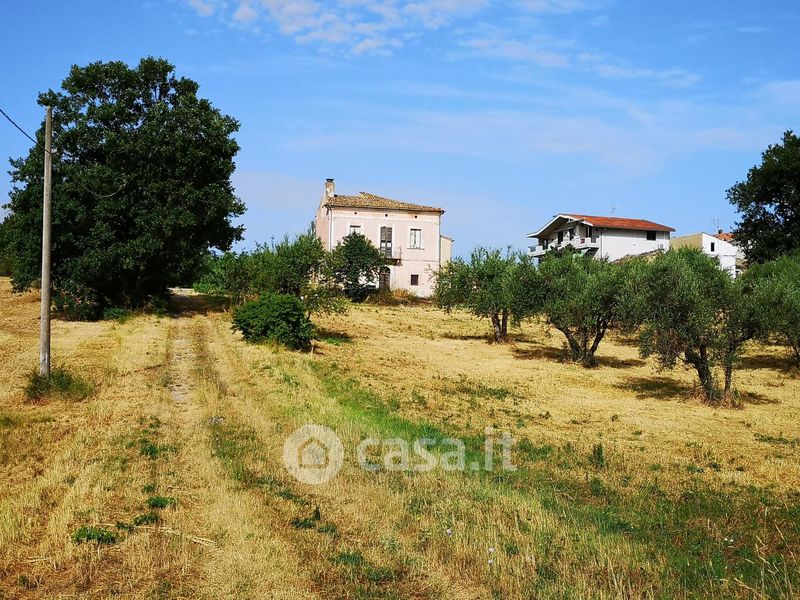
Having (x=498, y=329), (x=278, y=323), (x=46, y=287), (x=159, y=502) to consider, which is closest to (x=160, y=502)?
(x=159, y=502)

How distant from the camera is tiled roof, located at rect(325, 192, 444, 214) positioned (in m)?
59.7

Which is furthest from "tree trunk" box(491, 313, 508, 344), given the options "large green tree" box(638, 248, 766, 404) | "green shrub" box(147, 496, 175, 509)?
"green shrub" box(147, 496, 175, 509)

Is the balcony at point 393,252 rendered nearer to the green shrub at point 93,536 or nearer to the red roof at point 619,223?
the red roof at point 619,223

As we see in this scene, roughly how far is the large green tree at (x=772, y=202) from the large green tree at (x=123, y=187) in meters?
36.6

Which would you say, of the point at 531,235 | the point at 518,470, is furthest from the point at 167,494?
the point at 531,235

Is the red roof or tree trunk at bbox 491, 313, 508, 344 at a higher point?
the red roof

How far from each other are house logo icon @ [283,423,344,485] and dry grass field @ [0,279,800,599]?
258 mm

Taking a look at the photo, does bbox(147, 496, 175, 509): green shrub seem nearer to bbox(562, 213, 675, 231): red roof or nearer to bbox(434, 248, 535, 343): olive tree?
bbox(434, 248, 535, 343): olive tree

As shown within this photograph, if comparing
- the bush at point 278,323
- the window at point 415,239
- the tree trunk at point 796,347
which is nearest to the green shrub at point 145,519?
the bush at point 278,323

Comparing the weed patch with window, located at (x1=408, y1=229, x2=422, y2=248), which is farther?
window, located at (x1=408, y1=229, x2=422, y2=248)

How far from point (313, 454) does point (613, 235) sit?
6541 centimetres

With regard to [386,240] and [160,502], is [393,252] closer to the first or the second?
[386,240]

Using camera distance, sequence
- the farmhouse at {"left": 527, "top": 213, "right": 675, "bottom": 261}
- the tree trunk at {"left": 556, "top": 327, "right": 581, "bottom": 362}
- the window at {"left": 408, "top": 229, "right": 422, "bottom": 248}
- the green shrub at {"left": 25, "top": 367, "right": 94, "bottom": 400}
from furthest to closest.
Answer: the farmhouse at {"left": 527, "top": 213, "right": 675, "bottom": 261}, the window at {"left": 408, "top": 229, "right": 422, "bottom": 248}, the tree trunk at {"left": 556, "top": 327, "right": 581, "bottom": 362}, the green shrub at {"left": 25, "top": 367, "right": 94, "bottom": 400}

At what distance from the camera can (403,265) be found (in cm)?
6059
